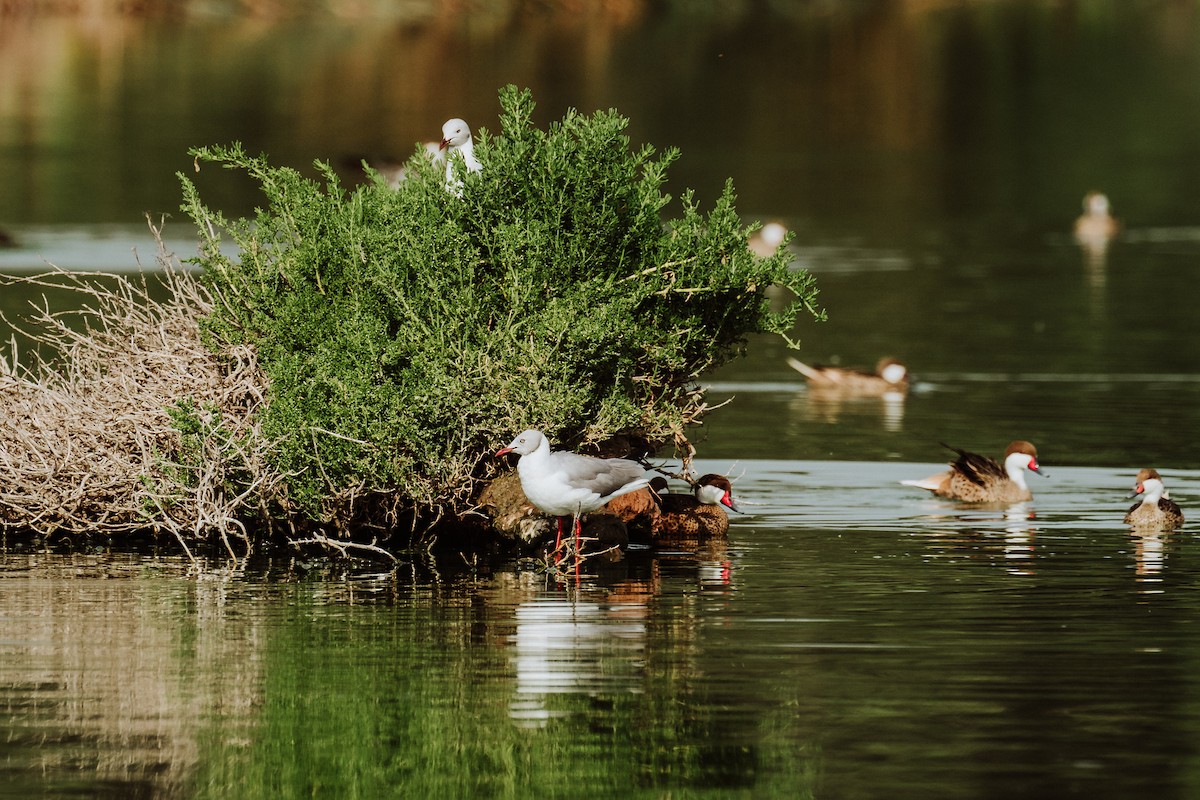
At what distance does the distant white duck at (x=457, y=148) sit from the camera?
17.3 m

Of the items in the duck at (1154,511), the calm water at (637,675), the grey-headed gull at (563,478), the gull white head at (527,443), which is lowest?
the calm water at (637,675)

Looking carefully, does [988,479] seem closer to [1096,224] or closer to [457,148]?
[457,148]

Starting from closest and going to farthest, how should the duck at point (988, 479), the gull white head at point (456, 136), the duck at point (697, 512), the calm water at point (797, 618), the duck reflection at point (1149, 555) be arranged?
the calm water at point (797, 618) → the duck reflection at point (1149, 555) → the duck at point (697, 512) → the gull white head at point (456, 136) → the duck at point (988, 479)

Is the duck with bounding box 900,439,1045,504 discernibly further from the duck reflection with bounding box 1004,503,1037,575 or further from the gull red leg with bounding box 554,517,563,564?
the gull red leg with bounding box 554,517,563,564

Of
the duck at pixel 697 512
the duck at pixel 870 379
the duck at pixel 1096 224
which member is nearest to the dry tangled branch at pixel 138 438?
the duck at pixel 697 512

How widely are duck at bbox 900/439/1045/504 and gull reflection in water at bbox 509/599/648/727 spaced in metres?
5.29

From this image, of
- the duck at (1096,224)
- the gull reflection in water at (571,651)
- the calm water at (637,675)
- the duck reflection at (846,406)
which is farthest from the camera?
the duck at (1096,224)

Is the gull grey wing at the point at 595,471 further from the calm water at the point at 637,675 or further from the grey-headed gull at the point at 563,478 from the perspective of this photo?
the calm water at the point at 637,675

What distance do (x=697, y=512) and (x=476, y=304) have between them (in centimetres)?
227

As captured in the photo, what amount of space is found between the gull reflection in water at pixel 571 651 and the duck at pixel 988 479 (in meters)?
5.29

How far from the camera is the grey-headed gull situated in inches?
630

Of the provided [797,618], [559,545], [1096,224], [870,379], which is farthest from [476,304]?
[1096,224]

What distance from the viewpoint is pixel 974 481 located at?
19.5 m

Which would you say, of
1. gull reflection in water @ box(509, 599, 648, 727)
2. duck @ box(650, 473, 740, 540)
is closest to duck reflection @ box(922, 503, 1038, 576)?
duck @ box(650, 473, 740, 540)
